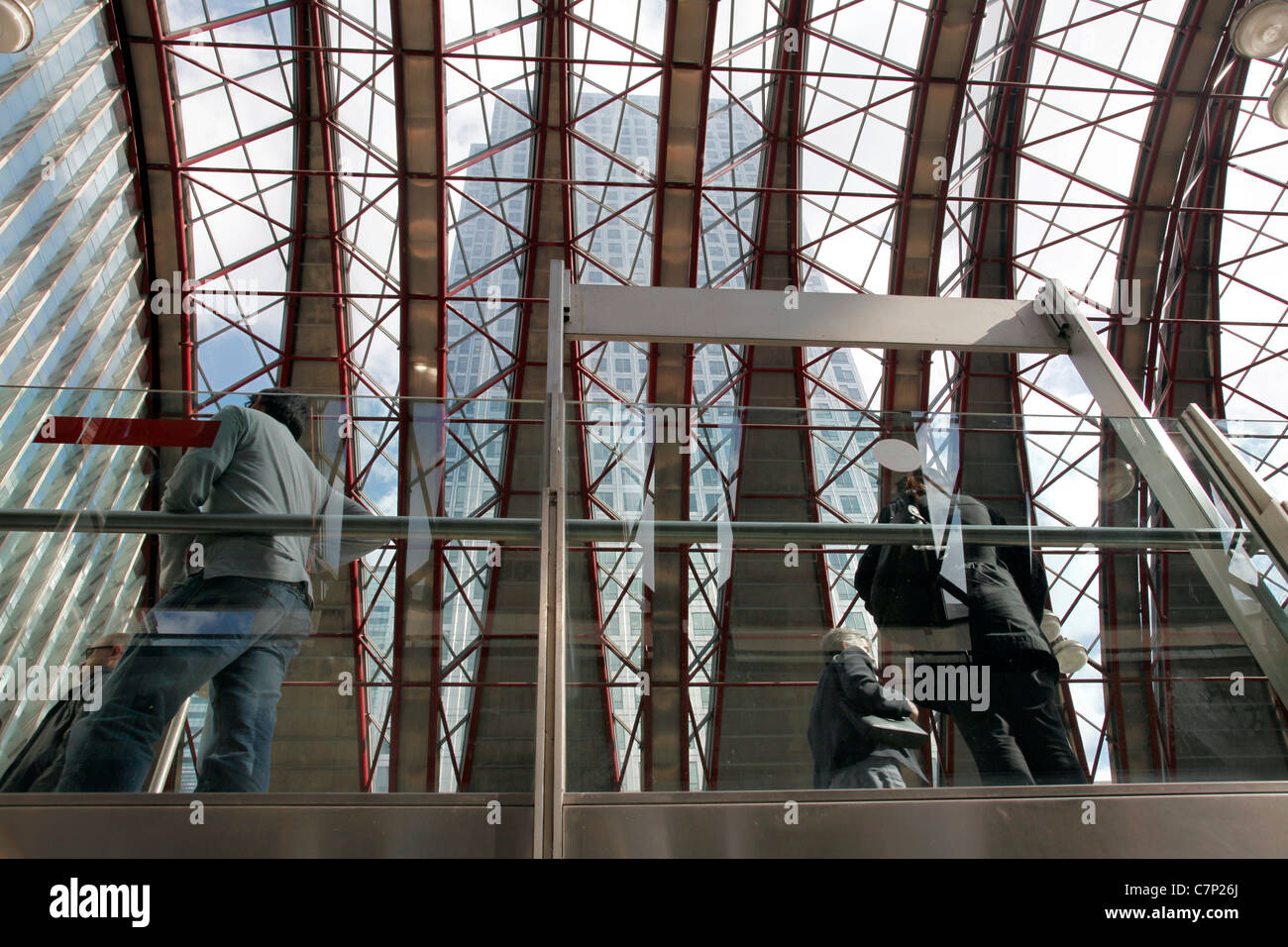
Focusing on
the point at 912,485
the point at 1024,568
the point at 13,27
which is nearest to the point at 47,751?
the point at 912,485

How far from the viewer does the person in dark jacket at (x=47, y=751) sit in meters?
3.73

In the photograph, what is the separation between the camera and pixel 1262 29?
12.7 m

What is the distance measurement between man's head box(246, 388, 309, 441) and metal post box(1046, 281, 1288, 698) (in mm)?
4733

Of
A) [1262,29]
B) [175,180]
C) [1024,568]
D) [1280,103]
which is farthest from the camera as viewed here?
[175,180]

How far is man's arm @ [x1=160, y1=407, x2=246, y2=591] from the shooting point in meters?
4.63

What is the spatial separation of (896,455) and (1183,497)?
1.59 m

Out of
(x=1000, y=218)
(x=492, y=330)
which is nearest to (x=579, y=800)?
(x=492, y=330)

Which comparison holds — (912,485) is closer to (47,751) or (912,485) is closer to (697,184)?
(47,751)

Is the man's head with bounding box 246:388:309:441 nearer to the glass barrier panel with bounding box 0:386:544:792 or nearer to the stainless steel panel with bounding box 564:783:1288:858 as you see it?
the glass barrier panel with bounding box 0:386:544:792

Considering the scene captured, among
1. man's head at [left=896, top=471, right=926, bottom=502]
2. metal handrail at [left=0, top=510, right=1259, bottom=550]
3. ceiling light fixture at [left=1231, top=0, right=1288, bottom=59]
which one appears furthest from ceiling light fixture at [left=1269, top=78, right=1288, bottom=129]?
man's head at [left=896, top=471, right=926, bottom=502]

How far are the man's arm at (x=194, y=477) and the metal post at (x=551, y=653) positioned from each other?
169 centimetres
